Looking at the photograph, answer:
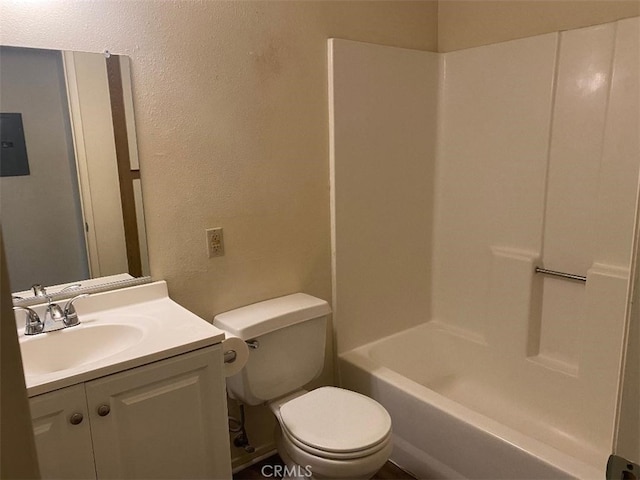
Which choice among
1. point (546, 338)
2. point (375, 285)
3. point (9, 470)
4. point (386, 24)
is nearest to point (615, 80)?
point (386, 24)

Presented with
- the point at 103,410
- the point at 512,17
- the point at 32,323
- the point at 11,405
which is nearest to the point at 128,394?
the point at 103,410

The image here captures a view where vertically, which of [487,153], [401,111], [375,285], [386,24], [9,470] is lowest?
[375,285]

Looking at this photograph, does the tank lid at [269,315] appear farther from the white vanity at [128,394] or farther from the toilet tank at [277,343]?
the white vanity at [128,394]

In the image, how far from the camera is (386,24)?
7.46ft

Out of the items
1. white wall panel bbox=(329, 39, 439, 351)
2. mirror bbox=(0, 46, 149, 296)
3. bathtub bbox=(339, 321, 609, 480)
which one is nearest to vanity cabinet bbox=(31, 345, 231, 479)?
mirror bbox=(0, 46, 149, 296)

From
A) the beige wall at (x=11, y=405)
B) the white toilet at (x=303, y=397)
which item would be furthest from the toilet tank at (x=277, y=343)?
the beige wall at (x=11, y=405)

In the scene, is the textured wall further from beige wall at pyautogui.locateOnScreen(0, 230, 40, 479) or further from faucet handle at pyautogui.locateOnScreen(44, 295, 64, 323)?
beige wall at pyautogui.locateOnScreen(0, 230, 40, 479)

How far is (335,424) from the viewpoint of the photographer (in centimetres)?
173

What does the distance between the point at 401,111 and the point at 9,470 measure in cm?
220

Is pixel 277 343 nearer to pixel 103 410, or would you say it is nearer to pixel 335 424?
pixel 335 424

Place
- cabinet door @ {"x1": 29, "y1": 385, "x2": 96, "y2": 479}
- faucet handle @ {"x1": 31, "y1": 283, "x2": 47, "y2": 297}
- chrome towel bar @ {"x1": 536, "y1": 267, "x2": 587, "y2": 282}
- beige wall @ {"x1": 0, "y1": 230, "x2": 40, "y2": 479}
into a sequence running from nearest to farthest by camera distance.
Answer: beige wall @ {"x1": 0, "y1": 230, "x2": 40, "y2": 479}, cabinet door @ {"x1": 29, "y1": 385, "x2": 96, "y2": 479}, faucet handle @ {"x1": 31, "y1": 283, "x2": 47, "y2": 297}, chrome towel bar @ {"x1": 536, "y1": 267, "x2": 587, "y2": 282}

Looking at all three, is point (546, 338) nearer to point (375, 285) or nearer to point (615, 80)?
point (375, 285)

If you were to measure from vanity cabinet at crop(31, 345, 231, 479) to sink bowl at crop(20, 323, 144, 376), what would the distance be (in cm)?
17

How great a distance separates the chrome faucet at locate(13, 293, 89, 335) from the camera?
4.87ft
